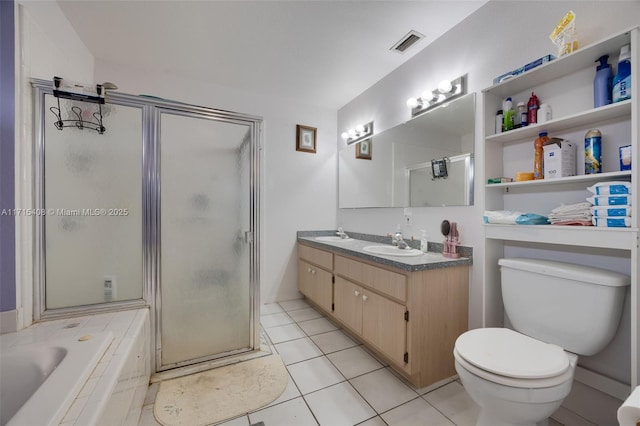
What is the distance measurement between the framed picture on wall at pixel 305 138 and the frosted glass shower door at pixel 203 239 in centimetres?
124

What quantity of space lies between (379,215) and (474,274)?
3.75ft

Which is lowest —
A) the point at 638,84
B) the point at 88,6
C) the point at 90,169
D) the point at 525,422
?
the point at 525,422

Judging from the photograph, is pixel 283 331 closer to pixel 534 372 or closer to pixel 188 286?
pixel 188 286

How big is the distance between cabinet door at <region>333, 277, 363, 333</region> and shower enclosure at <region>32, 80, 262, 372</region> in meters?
0.73

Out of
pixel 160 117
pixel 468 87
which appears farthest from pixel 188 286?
pixel 468 87

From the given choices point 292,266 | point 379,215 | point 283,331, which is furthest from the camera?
point 292,266

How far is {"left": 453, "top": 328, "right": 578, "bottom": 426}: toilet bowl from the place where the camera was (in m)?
0.95

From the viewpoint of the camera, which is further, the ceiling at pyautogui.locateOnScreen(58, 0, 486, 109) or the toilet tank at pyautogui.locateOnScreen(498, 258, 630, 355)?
the ceiling at pyautogui.locateOnScreen(58, 0, 486, 109)

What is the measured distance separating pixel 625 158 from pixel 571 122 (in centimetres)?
31

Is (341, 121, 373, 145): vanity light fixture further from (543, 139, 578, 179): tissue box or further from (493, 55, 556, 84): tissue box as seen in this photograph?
(543, 139, 578, 179): tissue box

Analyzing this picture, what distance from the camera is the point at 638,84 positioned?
38.6 inches

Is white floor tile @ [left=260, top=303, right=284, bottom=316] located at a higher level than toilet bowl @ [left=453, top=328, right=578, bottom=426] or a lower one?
lower

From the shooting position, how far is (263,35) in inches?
80.6

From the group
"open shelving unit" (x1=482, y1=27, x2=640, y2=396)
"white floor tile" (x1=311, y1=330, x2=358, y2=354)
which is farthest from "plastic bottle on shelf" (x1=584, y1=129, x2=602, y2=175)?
"white floor tile" (x1=311, y1=330, x2=358, y2=354)
